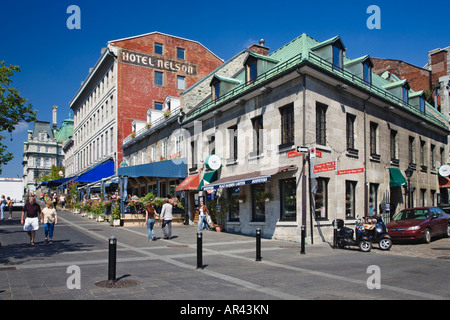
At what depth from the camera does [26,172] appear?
111 meters

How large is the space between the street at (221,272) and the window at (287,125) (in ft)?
14.8

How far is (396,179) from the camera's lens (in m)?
20.0

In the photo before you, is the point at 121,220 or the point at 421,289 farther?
the point at 121,220

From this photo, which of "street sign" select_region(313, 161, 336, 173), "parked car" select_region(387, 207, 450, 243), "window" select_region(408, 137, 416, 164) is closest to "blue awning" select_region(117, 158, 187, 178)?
"street sign" select_region(313, 161, 336, 173)

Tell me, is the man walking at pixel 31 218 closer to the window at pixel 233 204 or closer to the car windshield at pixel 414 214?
the window at pixel 233 204

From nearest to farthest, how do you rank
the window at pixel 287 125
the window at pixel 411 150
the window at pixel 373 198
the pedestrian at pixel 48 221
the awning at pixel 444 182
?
the pedestrian at pixel 48 221 → the window at pixel 287 125 → the window at pixel 373 198 → the window at pixel 411 150 → the awning at pixel 444 182

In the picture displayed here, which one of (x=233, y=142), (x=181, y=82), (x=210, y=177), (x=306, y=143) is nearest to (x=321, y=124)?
(x=306, y=143)

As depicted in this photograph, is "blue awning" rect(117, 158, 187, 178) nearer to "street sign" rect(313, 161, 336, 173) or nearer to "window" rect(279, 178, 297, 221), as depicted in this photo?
"window" rect(279, 178, 297, 221)

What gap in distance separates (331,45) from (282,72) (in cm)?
321

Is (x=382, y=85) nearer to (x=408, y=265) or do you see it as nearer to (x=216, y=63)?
(x=408, y=265)

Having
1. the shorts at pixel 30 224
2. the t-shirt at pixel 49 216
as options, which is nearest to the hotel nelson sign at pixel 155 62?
the t-shirt at pixel 49 216

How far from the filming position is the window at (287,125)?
53.1 feet

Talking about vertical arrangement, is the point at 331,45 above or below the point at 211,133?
above
